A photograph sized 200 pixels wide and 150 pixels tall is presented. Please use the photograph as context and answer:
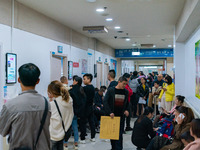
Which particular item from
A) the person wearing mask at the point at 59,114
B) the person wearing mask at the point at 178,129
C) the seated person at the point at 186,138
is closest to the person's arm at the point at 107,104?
the person wearing mask at the point at 59,114

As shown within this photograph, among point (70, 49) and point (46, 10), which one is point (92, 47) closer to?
point (70, 49)

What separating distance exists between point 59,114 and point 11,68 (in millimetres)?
1782

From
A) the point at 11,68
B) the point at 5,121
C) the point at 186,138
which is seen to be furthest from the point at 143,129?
the point at 11,68

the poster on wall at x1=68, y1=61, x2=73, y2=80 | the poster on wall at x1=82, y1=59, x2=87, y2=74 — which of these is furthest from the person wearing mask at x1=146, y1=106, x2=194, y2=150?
the poster on wall at x1=82, y1=59, x2=87, y2=74

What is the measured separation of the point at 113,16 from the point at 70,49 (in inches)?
82.7

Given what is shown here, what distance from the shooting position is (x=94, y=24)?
22.7ft

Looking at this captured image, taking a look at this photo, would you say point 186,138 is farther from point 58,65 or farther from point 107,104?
point 58,65

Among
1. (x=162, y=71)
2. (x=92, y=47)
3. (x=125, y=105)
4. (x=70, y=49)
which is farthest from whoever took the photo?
(x=162, y=71)

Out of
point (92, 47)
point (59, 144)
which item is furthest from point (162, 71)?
point (59, 144)

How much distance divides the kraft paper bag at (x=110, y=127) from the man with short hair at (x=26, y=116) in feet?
7.03

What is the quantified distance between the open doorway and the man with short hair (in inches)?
168

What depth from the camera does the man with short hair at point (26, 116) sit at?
1780 millimetres

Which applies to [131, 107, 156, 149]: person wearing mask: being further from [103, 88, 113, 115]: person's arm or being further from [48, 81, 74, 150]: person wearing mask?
[48, 81, 74, 150]: person wearing mask

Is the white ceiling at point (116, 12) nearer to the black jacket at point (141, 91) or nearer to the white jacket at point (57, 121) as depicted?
the black jacket at point (141, 91)
